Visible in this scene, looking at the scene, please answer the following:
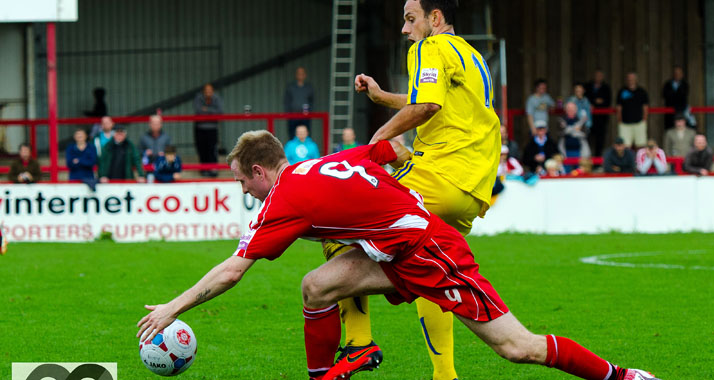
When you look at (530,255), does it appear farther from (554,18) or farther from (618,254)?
(554,18)

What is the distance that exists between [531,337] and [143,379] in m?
2.48

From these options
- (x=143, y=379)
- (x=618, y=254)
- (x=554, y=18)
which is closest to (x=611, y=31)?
(x=554, y=18)

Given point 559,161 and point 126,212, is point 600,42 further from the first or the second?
point 126,212

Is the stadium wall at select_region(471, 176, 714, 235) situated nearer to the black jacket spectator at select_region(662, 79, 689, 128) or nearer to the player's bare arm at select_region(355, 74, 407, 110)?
the black jacket spectator at select_region(662, 79, 689, 128)

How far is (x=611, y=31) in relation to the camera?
24.6 meters

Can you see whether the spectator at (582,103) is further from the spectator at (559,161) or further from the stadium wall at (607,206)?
the stadium wall at (607,206)

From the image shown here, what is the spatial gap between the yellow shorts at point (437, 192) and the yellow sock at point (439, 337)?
52cm

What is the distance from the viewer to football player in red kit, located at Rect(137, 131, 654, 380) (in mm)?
4945

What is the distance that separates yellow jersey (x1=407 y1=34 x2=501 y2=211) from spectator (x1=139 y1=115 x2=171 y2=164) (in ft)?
43.6

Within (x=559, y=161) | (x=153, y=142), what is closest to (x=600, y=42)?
(x=559, y=161)

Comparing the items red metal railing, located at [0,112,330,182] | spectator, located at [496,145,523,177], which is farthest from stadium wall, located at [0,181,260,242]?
spectator, located at [496,145,523,177]

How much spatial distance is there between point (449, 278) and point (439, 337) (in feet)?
2.53

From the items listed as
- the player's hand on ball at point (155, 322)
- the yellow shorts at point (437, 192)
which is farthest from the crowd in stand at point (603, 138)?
the player's hand on ball at point (155, 322)

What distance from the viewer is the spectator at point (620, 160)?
18938 millimetres
